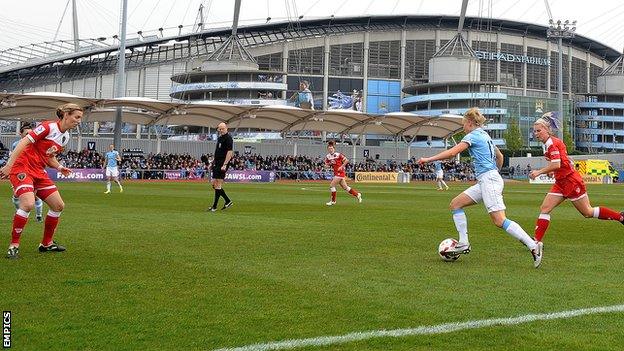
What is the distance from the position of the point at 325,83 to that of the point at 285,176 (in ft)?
198

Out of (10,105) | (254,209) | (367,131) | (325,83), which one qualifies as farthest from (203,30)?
(254,209)

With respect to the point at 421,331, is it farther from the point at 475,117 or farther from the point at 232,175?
the point at 232,175

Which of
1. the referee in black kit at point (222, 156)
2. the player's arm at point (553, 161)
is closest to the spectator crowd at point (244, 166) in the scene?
the referee in black kit at point (222, 156)

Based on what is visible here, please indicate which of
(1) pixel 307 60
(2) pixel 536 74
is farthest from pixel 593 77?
(1) pixel 307 60

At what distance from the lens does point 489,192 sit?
29.5 feet

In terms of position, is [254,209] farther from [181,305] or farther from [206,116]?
[206,116]

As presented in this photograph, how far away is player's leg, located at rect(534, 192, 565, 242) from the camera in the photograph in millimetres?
10180

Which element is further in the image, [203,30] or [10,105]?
[203,30]

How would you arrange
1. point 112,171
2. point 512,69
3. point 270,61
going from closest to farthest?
point 112,171
point 270,61
point 512,69

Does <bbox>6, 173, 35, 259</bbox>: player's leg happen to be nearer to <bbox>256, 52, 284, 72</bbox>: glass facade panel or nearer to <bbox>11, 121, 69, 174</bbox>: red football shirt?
<bbox>11, 121, 69, 174</bbox>: red football shirt

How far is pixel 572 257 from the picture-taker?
9.57 m

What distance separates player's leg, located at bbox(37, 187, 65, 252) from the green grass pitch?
274mm
